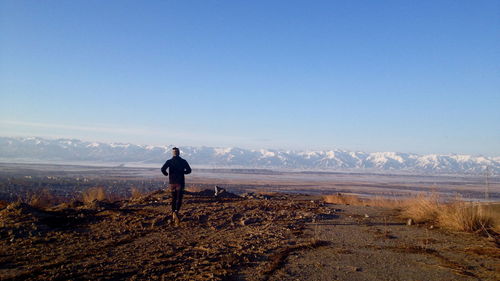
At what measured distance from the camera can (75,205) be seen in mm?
12523

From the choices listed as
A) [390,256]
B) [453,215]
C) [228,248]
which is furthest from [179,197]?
[453,215]

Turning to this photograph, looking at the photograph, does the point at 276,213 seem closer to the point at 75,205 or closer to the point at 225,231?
the point at 225,231

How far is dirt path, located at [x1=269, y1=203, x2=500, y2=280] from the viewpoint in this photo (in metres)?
5.45

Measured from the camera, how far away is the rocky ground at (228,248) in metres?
5.30

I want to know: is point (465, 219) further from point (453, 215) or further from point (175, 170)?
point (175, 170)

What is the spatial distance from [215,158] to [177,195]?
525 ft

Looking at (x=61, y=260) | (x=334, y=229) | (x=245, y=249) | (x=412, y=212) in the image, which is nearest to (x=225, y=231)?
(x=245, y=249)

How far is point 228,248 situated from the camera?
6645mm

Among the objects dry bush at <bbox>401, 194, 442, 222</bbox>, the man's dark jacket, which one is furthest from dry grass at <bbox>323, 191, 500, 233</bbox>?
the man's dark jacket

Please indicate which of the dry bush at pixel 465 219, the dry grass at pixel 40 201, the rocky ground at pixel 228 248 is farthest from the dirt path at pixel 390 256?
the dry grass at pixel 40 201

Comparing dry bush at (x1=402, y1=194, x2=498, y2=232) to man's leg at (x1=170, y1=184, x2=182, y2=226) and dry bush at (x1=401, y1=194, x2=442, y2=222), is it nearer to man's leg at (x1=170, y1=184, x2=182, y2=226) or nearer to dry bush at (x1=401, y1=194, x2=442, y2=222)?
dry bush at (x1=401, y1=194, x2=442, y2=222)

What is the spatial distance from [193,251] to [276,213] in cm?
516

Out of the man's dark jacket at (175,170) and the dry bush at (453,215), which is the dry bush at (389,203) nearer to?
the dry bush at (453,215)

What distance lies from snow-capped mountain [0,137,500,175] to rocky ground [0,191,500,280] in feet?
436
